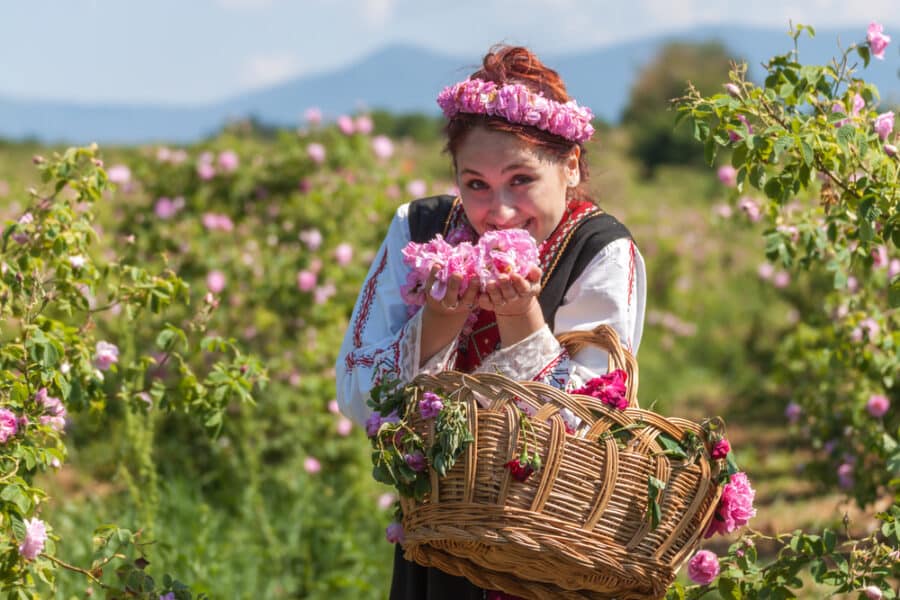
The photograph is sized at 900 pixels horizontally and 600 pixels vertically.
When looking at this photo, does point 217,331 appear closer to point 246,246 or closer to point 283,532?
point 246,246

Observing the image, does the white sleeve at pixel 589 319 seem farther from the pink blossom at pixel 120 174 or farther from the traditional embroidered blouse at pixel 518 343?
the pink blossom at pixel 120 174

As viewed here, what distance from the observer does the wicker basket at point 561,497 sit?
1.75m

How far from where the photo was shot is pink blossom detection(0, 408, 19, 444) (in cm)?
207

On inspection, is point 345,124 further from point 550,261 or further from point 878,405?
point 550,261

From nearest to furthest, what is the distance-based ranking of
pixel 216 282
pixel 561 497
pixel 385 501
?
1. pixel 561 497
2. pixel 385 501
3. pixel 216 282

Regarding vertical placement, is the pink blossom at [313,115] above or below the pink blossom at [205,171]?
above

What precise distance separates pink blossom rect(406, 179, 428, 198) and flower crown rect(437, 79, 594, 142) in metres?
3.26

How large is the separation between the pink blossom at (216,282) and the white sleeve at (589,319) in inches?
123

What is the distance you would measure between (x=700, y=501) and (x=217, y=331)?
11.8ft

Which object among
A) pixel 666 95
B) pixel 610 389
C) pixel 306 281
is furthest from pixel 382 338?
pixel 666 95

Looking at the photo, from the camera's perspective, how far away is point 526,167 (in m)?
2.07

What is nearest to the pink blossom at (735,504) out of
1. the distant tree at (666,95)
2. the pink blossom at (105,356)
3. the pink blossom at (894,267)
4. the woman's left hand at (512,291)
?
the woman's left hand at (512,291)

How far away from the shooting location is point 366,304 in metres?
2.32

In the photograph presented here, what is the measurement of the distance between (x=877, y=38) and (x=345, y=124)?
347cm
